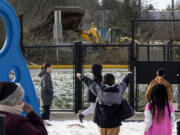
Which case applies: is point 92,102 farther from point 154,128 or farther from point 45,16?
point 45,16

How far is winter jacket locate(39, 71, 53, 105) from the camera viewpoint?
8461 millimetres

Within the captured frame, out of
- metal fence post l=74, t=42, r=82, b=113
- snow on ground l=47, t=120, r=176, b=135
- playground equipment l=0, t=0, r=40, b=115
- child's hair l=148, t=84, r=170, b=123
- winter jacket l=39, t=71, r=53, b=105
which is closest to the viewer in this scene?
child's hair l=148, t=84, r=170, b=123

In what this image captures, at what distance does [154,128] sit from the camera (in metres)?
5.15

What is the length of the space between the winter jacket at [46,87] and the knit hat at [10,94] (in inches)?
207

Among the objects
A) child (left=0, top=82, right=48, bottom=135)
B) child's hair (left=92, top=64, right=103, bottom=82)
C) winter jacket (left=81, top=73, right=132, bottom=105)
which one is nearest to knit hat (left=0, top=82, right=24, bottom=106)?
child (left=0, top=82, right=48, bottom=135)

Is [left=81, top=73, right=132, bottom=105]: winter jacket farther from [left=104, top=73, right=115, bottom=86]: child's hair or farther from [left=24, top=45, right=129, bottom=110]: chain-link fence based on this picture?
[left=24, top=45, right=129, bottom=110]: chain-link fence

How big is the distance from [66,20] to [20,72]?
116 feet

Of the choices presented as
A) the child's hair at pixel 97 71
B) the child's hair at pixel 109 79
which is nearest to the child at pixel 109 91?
the child's hair at pixel 109 79

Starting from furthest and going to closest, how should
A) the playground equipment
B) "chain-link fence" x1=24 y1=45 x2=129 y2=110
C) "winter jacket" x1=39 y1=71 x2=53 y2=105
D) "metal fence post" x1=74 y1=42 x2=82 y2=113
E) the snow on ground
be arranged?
1. "chain-link fence" x1=24 y1=45 x2=129 y2=110
2. "metal fence post" x1=74 y1=42 x2=82 y2=113
3. "winter jacket" x1=39 y1=71 x2=53 y2=105
4. the snow on ground
5. the playground equipment

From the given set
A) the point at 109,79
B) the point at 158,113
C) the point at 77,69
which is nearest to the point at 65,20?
the point at 77,69

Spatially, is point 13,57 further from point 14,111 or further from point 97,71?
point 14,111

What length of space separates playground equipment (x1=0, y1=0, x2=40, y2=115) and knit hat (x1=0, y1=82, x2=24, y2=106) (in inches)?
152

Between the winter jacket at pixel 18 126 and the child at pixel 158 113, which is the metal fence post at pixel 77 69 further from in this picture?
the winter jacket at pixel 18 126

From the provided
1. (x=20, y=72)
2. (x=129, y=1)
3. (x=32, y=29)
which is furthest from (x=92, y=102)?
(x=129, y=1)
